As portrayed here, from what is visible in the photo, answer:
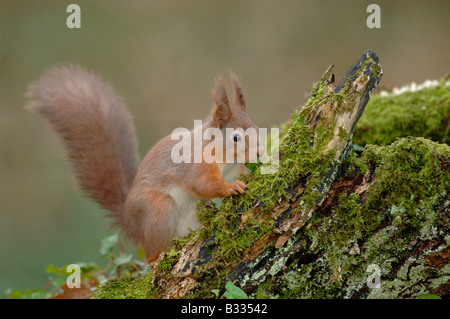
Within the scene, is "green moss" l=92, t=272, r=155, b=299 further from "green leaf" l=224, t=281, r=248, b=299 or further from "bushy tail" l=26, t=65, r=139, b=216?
"bushy tail" l=26, t=65, r=139, b=216

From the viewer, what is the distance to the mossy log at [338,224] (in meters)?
1.48

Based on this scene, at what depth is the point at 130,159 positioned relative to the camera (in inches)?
105

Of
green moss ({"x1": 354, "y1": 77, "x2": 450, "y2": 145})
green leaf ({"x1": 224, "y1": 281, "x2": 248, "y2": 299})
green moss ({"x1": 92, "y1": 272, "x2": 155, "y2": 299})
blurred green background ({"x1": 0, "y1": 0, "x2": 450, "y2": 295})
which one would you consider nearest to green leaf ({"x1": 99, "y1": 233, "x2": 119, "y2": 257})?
green moss ({"x1": 92, "y1": 272, "x2": 155, "y2": 299})

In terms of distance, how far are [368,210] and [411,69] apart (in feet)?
15.8

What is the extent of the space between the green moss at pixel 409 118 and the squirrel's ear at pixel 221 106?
3.76 feet

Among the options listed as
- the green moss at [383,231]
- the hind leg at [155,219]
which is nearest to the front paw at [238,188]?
the green moss at [383,231]

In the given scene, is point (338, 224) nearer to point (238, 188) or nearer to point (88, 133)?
point (238, 188)

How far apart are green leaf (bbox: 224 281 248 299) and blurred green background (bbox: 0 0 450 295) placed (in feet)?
11.6

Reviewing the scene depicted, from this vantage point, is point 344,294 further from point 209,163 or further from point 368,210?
point 209,163

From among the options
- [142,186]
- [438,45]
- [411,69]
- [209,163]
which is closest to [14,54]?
[142,186]

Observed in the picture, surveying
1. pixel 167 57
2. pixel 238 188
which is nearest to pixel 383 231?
pixel 238 188

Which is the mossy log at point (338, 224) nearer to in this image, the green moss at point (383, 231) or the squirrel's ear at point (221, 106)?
the green moss at point (383, 231)

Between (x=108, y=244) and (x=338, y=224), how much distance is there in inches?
65.7
